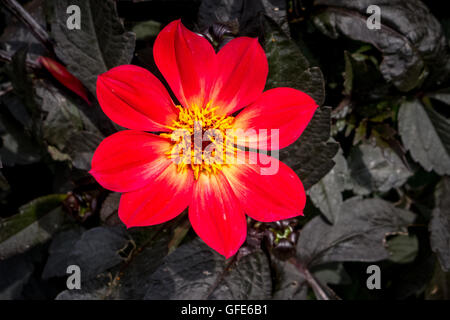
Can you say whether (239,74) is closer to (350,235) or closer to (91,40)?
(91,40)

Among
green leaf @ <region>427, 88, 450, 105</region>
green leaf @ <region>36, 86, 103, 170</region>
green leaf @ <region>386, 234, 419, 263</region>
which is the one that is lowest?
green leaf @ <region>386, 234, 419, 263</region>

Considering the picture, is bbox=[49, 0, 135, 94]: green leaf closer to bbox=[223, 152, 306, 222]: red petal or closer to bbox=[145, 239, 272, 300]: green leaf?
bbox=[223, 152, 306, 222]: red petal

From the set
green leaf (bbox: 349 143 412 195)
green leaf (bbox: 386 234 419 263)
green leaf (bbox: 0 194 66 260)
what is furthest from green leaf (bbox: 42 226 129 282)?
green leaf (bbox: 386 234 419 263)

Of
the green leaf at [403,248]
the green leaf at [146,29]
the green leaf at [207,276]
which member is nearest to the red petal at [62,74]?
the green leaf at [146,29]

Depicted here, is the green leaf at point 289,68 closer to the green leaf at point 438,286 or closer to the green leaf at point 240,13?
the green leaf at point 240,13

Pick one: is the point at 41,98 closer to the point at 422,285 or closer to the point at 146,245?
the point at 146,245

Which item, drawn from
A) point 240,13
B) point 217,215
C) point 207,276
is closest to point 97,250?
point 207,276
